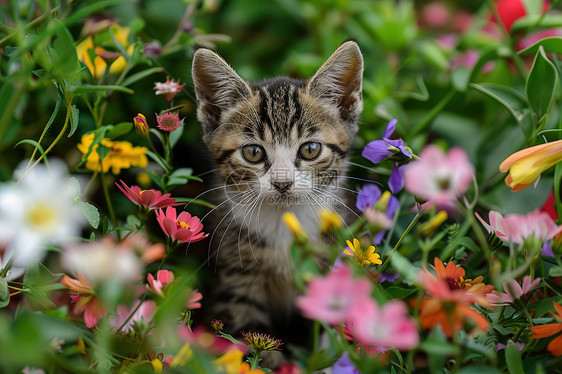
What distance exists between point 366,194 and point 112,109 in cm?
56

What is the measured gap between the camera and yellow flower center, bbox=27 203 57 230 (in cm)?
45

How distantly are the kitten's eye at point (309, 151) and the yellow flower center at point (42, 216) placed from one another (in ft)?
2.01

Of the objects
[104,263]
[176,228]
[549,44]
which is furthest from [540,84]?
[104,263]

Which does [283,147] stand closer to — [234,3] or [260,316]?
[260,316]

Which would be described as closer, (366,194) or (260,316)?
(366,194)

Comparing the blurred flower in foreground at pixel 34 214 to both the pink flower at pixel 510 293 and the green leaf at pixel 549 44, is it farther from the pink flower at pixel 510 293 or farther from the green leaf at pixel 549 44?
the green leaf at pixel 549 44

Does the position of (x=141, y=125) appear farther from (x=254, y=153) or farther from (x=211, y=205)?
(x=254, y=153)

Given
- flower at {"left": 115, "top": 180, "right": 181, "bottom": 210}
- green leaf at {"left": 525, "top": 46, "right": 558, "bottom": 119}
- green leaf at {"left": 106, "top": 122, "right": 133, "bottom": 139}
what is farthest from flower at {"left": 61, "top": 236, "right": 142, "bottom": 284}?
green leaf at {"left": 525, "top": 46, "right": 558, "bottom": 119}

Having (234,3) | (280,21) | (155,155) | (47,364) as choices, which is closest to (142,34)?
(234,3)

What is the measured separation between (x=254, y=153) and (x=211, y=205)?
26cm

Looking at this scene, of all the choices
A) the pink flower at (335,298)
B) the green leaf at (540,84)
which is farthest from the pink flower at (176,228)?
the green leaf at (540,84)

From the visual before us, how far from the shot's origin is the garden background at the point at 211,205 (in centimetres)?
46

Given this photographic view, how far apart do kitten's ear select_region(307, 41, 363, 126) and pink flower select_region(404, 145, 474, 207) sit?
0.53 m

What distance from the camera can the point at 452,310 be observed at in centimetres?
44
